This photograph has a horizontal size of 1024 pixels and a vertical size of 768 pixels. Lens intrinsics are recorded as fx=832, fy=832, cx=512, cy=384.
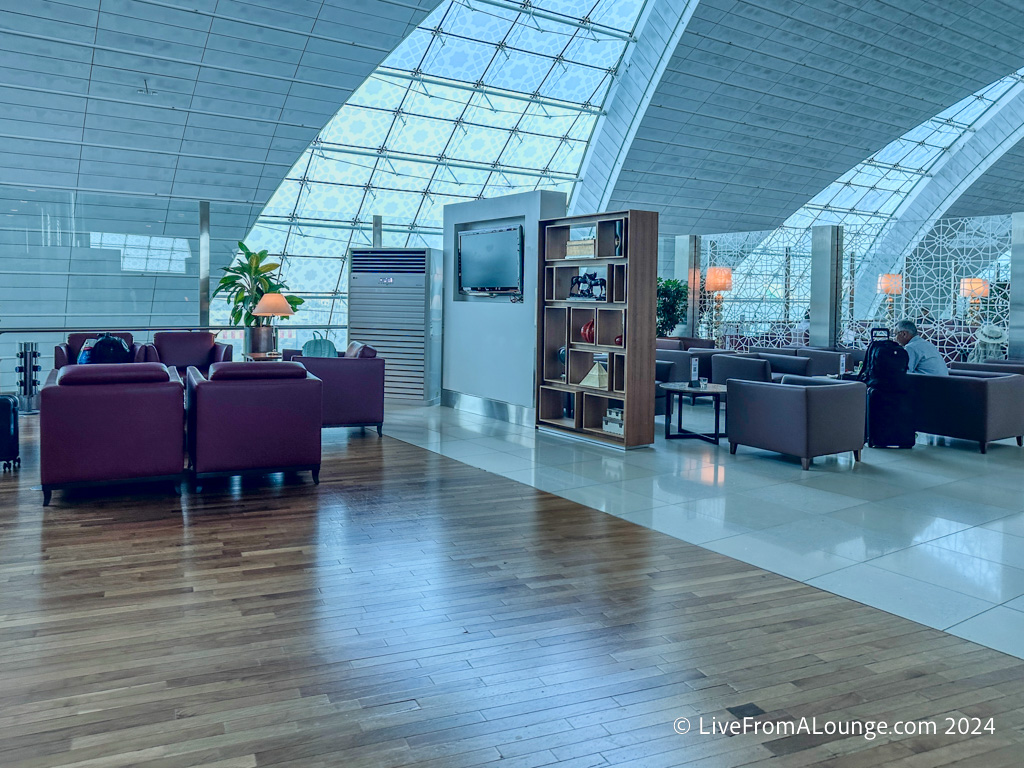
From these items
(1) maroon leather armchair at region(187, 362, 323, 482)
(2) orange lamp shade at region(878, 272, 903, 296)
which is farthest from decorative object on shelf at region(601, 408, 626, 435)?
(2) orange lamp shade at region(878, 272, 903, 296)

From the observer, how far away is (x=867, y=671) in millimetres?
2826

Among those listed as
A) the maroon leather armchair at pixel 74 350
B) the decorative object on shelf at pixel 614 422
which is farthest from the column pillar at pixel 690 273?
the maroon leather armchair at pixel 74 350

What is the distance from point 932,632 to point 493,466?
3.72 meters

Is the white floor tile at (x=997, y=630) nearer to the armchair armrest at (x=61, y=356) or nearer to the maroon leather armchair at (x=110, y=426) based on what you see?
the maroon leather armchair at (x=110, y=426)

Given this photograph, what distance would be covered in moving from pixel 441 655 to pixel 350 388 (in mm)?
5040

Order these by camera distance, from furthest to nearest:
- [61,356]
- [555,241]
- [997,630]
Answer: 1. [61,356]
2. [555,241]
3. [997,630]

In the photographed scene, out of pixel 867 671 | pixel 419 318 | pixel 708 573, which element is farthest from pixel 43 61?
pixel 867 671

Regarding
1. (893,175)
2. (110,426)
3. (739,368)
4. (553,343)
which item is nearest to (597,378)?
(553,343)

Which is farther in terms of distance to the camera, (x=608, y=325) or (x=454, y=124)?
(x=454, y=124)

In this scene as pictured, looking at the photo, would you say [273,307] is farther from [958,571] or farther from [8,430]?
[958,571]

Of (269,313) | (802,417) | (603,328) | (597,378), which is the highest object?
(269,313)

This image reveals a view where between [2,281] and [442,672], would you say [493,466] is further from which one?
[2,281]

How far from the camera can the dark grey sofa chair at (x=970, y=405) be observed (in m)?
7.09

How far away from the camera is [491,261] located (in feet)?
29.0
